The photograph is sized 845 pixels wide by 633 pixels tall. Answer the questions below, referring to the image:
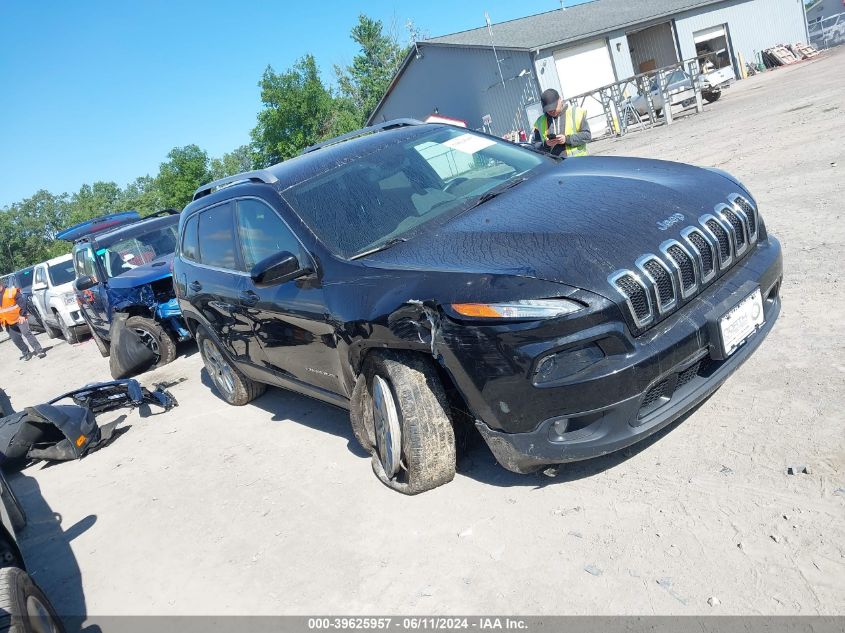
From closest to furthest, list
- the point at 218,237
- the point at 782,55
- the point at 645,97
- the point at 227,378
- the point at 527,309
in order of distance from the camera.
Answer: the point at 527,309 < the point at 218,237 < the point at 227,378 < the point at 645,97 < the point at 782,55

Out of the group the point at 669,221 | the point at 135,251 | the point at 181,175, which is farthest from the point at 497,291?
the point at 181,175

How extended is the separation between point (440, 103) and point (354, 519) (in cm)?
3490

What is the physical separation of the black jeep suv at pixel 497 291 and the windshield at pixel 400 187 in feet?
0.04

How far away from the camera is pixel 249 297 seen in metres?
4.84

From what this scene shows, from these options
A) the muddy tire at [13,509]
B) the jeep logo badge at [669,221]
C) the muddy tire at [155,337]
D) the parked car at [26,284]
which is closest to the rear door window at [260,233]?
the jeep logo badge at [669,221]

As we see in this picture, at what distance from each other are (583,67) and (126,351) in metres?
26.4

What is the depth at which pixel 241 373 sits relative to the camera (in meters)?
6.09

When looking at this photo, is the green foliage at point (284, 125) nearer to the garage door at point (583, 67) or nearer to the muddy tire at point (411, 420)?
the garage door at point (583, 67)

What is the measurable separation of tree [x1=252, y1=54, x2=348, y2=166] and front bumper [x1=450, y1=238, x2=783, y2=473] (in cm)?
5999

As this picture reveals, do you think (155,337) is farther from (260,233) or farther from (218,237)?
(260,233)

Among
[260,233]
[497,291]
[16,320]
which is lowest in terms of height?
[16,320]

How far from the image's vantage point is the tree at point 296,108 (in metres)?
60.8

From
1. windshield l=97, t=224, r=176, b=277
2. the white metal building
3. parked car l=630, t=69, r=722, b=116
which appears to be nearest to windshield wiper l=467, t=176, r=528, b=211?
windshield l=97, t=224, r=176, b=277

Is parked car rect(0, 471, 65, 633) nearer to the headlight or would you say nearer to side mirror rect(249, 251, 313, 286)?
side mirror rect(249, 251, 313, 286)
